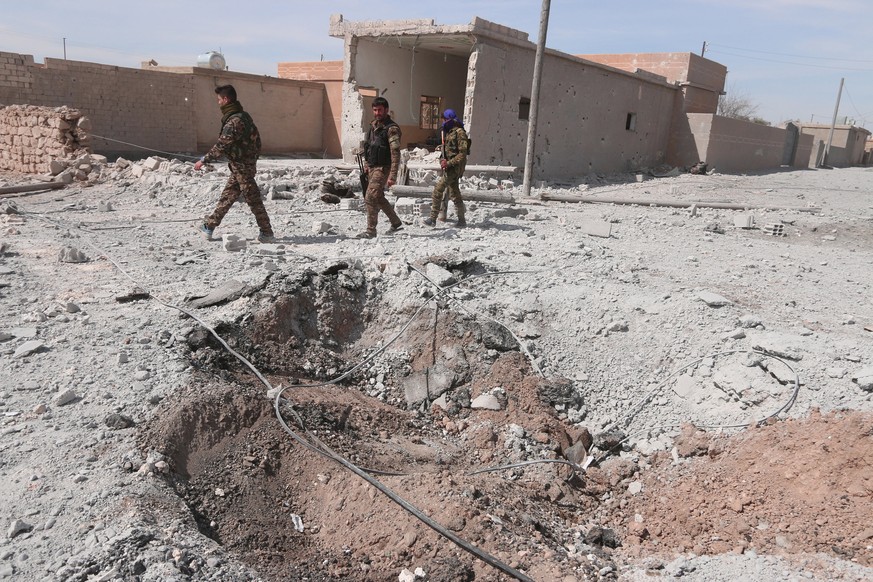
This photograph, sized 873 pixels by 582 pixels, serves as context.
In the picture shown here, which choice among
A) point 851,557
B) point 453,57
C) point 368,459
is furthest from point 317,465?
point 453,57

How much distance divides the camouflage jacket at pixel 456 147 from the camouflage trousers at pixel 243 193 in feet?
7.50

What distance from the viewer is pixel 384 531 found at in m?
2.91

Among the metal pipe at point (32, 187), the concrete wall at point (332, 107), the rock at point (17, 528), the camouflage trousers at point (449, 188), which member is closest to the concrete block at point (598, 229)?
the camouflage trousers at point (449, 188)

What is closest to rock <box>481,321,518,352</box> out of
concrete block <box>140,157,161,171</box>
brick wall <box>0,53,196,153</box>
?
concrete block <box>140,157,161,171</box>

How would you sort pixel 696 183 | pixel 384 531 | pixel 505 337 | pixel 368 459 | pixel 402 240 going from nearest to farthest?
1. pixel 384 531
2. pixel 368 459
3. pixel 505 337
4. pixel 402 240
5. pixel 696 183

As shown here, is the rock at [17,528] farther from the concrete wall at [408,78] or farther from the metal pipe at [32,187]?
the concrete wall at [408,78]

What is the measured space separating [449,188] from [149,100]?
10.3 metres

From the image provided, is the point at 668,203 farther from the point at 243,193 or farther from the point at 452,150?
the point at 243,193

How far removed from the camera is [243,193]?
631 centimetres

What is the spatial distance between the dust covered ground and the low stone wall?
525 centimetres

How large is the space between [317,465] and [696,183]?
51.4 ft

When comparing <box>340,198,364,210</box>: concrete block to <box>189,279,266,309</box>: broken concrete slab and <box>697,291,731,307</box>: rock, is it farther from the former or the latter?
<box>697,291,731,307</box>: rock

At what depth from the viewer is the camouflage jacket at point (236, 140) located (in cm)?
604

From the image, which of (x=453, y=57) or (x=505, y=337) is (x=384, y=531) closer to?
(x=505, y=337)
